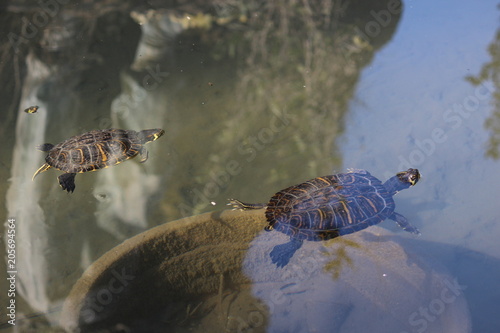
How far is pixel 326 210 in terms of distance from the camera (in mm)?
2529

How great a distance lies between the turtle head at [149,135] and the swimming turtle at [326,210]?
3.61 ft

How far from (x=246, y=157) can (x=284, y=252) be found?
107 centimetres

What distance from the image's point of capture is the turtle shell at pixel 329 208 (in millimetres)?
2500

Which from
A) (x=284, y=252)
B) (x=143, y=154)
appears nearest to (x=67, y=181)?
(x=143, y=154)

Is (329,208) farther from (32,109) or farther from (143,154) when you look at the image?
(32,109)

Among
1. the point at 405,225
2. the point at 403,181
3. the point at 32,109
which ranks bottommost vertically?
the point at 405,225

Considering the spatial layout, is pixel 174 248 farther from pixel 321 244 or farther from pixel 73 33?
pixel 73 33

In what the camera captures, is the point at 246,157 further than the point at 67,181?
Yes

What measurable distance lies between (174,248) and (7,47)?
11.0 feet

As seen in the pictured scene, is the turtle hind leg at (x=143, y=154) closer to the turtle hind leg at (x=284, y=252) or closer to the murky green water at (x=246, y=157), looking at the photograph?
the murky green water at (x=246, y=157)

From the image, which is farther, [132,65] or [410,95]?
[132,65]

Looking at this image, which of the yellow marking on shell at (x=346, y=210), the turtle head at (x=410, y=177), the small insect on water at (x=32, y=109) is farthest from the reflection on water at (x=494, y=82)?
the small insect on water at (x=32, y=109)

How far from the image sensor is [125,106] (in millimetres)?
3799

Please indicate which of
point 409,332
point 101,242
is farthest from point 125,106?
point 409,332
